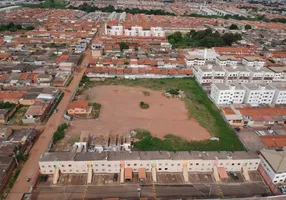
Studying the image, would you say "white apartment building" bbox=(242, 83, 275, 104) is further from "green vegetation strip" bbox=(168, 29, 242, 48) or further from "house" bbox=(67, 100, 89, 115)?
"green vegetation strip" bbox=(168, 29, 242, 48)

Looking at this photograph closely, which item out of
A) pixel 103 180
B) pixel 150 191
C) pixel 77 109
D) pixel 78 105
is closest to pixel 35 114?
pixel 77 109

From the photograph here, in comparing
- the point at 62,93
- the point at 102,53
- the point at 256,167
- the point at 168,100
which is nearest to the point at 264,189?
the point at 256,167

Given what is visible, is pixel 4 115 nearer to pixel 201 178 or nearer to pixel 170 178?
pixel 170 178

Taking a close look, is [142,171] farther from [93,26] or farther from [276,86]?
[93,26]

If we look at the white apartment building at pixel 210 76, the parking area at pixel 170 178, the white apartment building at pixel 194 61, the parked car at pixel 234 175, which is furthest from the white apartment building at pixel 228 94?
the parking area at pixel 170 178

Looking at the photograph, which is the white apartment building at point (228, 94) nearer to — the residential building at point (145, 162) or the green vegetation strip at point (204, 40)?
the residential building at point (145, 162)

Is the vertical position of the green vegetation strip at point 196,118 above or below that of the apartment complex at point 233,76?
below

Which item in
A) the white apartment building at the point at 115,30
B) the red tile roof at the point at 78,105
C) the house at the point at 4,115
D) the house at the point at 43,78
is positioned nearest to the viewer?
the house at the point at 4,115

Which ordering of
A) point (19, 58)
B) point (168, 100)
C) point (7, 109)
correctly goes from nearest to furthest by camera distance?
point (7, 109) → point (168, 100) → point (19, 58)
